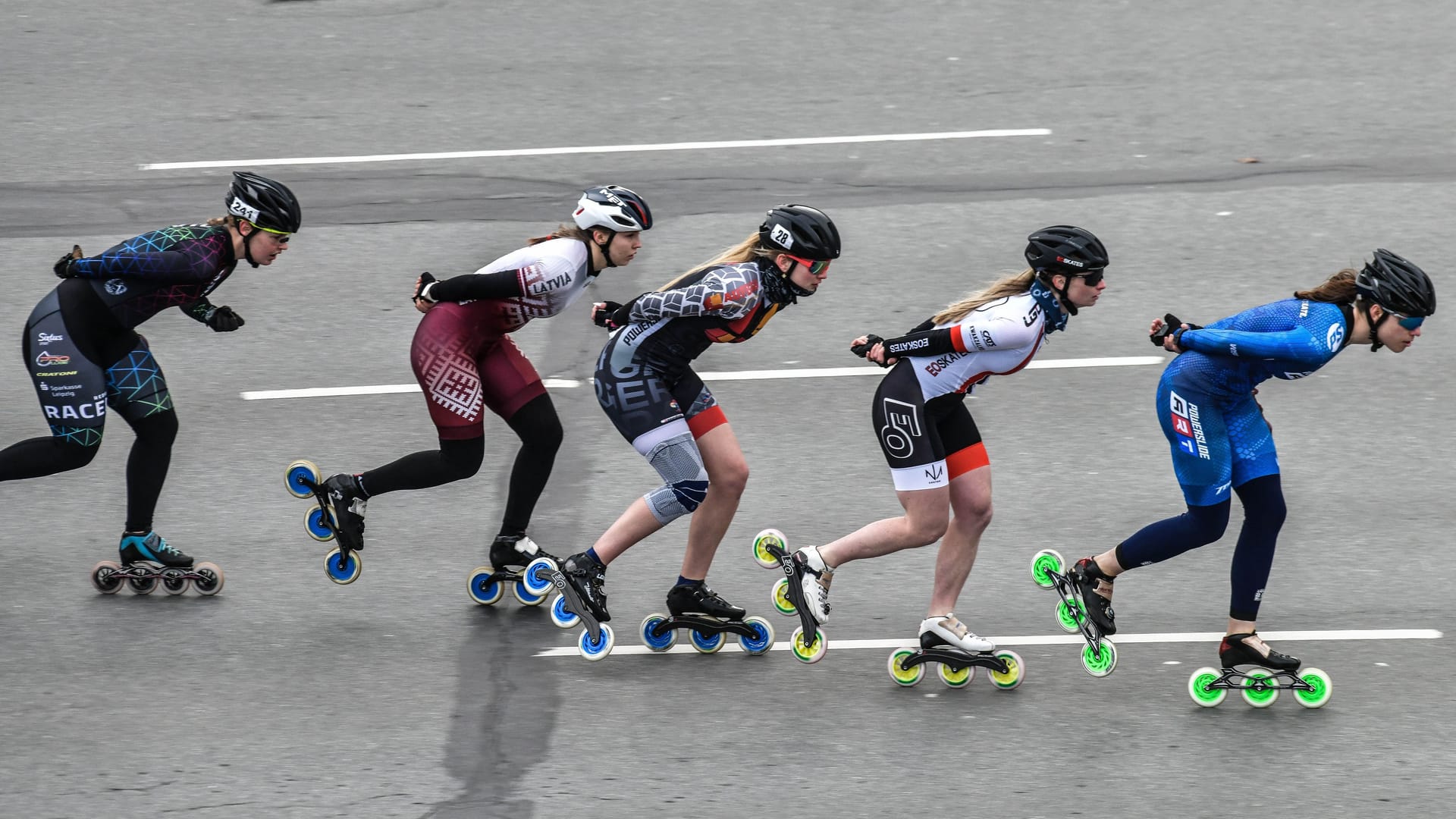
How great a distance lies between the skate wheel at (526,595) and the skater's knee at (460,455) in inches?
22.4

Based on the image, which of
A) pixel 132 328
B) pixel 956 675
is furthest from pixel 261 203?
pixel 956 675

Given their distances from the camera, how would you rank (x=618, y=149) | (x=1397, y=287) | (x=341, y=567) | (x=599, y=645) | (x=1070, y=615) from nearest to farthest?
1. (x=1397, y=287)
2. (x=1070, y=615)
3. (x=599, y=645)
4. (x=341, y=567)
5. (x=618, y=149)

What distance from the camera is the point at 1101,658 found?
23.5 ft

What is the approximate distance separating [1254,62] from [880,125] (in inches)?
131

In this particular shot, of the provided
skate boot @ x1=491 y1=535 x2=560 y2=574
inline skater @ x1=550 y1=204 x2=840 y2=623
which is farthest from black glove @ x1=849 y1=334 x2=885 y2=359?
skate boot @ x1=491 y1=535 x2=560 y2=574

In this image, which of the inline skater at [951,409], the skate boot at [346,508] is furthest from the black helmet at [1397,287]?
the skate boot at [346,508]

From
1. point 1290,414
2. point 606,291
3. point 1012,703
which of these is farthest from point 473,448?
point 1290,414

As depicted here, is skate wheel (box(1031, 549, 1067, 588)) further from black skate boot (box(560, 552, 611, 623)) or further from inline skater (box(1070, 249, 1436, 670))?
black skate boot (box(560, 552, 611, 623))

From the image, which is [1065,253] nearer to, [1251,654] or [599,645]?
[1251,654]

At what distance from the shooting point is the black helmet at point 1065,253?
22.6 feet

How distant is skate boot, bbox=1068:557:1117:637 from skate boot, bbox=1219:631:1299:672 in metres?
0.47

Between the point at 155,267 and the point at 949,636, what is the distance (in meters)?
3.86

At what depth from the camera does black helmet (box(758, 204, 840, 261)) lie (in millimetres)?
7137

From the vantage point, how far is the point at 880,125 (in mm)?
13289
